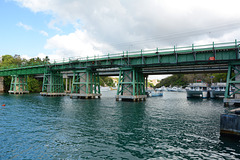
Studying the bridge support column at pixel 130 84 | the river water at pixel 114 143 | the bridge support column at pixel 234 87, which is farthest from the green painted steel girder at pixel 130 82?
the river water at pixel 114 143

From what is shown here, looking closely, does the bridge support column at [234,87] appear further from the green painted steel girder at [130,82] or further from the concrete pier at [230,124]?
the concrete pier at [230,124]

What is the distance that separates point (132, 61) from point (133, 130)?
28.5 metres

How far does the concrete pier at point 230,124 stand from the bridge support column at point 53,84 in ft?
198

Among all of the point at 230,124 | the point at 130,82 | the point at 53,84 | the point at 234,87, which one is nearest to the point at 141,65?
the point at 130,82

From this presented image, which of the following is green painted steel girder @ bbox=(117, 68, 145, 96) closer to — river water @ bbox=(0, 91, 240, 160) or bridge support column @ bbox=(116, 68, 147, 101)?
bridge support column @ bbox=(116, 68, 147, 101)

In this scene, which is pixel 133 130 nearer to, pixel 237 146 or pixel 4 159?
pixel 237 146

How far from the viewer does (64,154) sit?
985 centimetres

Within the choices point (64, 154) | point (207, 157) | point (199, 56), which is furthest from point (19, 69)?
point (207, 157)

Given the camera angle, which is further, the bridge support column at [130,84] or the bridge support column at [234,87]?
the bridge support column at [130,84]

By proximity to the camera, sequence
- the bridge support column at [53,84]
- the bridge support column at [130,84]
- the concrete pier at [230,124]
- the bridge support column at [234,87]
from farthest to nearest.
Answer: the bridge support column at [53,84] → the bridge support column at [130,84] → the bridge support column at [234,87] → the concrete pier at [230,124]

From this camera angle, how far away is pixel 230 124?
42.2ft

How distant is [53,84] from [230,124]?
62159 millimetres

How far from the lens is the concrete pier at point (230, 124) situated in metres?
12.5

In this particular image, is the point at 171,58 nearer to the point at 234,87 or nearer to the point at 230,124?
the point at 234,87
